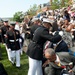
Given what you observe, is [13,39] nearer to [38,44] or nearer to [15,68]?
[15,68]

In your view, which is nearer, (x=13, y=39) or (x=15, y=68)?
(x=13, y=39)

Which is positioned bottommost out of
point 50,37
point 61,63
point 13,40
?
point 13,40

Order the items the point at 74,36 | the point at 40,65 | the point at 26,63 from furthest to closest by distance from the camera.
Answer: the point at 26,63
the point at 74,36
the point at 40,65

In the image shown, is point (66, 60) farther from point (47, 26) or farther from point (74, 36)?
point (74, 36)

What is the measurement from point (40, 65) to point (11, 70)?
3.40 m

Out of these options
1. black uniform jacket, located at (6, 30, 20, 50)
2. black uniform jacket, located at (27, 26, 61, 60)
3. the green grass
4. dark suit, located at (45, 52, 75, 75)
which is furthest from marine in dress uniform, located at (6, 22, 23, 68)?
dark suit, located at (45, 52, 75, 75)

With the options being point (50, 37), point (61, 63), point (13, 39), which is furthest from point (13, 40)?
point (61, 63)

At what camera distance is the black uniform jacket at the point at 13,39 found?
10.1 m

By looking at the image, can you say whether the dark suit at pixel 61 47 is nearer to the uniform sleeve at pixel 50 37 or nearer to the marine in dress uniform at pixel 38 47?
the marine in dress uniform at pixel 38 47

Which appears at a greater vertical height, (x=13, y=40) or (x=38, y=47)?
(x=38, y=47)

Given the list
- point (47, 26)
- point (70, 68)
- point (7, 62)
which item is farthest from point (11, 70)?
point (70, 68)

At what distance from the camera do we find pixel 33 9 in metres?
60.6

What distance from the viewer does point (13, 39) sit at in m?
10.2

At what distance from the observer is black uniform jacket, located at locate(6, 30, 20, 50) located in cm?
1012
